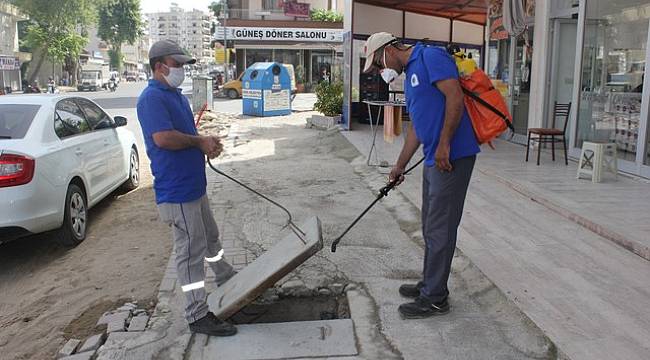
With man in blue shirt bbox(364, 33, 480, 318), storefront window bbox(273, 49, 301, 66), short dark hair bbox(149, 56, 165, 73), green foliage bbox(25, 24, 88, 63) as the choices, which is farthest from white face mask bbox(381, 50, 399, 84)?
green foliage bbox(25, 24, 88, 63)

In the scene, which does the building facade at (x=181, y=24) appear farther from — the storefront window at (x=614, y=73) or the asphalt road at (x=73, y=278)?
the asphalt road at (x=73, y=278)

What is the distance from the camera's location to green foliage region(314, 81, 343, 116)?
1516 cm

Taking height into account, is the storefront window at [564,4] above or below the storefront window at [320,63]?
below

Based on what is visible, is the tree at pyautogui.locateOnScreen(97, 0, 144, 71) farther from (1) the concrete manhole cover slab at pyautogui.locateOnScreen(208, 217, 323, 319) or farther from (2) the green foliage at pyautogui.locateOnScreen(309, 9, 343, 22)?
(1) the concrete manhole cover slab at pyautogui.locateOnScreen(208, 217, 323, 319)

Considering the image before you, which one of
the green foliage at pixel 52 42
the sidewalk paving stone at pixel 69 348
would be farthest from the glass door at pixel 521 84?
the green foliage at pixel 52 42

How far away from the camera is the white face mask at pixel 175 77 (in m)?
3.48

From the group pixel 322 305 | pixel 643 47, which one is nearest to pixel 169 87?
pixel 322 305

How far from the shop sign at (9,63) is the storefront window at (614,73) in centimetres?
4605

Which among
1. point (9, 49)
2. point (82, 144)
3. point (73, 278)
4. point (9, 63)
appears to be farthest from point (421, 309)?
point (9, 49)

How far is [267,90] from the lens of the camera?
19.0m

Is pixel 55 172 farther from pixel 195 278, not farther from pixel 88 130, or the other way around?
pixel 195 278

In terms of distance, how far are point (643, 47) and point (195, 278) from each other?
679 cm

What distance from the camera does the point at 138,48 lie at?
127 meters

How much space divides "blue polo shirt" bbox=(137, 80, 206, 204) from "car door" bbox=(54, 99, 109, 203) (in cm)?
249
